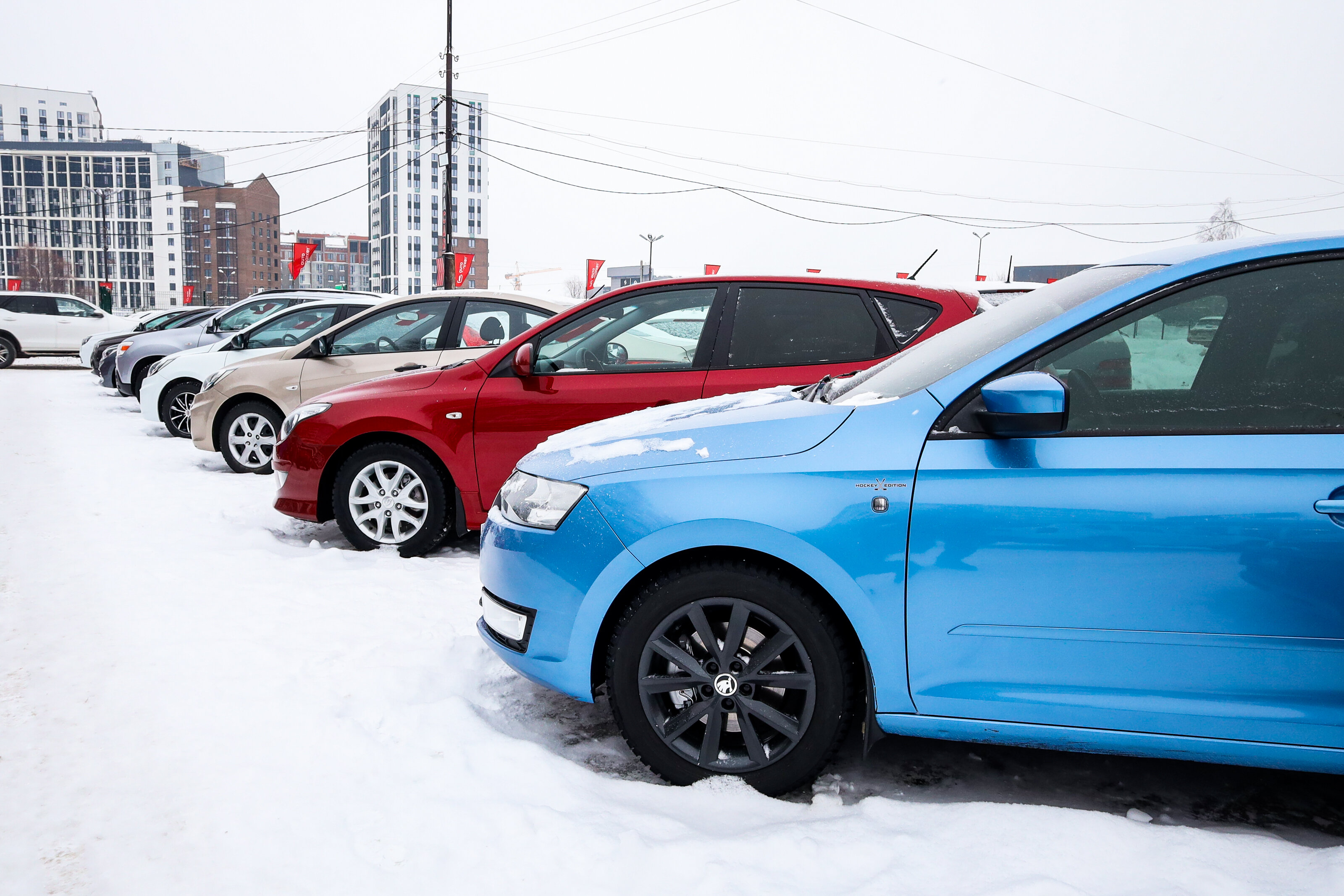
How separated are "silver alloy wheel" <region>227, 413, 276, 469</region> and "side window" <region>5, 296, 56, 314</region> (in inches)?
729

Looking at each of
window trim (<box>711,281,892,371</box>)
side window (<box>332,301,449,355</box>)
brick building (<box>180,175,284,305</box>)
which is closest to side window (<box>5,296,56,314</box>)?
side window (<box>332,301,449,355</box>)

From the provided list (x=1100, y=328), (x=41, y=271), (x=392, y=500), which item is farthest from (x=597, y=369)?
(x=41, y=271)

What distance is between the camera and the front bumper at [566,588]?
2.64m

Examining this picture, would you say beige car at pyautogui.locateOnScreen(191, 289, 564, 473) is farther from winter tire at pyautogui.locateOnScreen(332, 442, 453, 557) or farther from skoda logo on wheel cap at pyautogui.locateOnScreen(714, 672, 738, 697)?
skoda logo on wheel cap at pyautogui.locateOnScreen(714, 672, 738, 697)

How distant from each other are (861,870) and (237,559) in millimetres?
4280

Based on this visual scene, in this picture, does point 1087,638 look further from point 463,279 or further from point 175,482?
point 463,279

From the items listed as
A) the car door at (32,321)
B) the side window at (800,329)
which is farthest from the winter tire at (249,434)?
the car door at (32,321)

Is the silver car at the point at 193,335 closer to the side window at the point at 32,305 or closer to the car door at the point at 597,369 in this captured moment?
the car door at the point at 597,369

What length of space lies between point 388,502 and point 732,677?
3407 mm

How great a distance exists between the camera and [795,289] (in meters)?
4.97

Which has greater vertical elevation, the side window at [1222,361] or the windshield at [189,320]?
the windshield at [189,320]

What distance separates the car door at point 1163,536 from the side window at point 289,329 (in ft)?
28.5

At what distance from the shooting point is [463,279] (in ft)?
92.9

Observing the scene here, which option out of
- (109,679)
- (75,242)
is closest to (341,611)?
(109,679)
